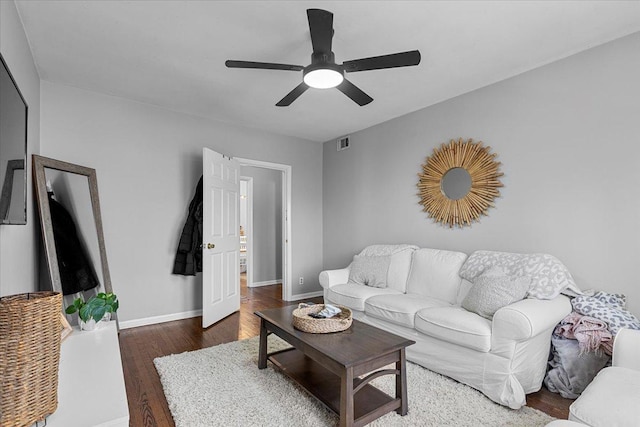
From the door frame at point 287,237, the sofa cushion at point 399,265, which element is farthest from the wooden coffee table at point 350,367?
the door frame at point 287,237

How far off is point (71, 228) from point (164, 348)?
1.38 m

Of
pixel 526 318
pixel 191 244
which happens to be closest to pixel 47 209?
pixel 191 244

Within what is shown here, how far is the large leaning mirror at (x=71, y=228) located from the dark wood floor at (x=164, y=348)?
65cm

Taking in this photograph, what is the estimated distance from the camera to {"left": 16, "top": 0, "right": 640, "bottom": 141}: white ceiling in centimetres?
207

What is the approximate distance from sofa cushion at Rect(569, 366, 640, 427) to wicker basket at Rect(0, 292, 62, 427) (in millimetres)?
1891

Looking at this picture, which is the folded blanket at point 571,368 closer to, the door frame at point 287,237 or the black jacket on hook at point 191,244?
the door frame at point 287,237

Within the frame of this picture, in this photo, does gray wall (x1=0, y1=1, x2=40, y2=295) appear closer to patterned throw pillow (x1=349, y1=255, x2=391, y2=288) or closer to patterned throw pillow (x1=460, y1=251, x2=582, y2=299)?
patterned throw pillow (x1=349, y1=255, x2=391, y2=288)

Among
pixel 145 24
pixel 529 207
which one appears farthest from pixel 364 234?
pixel 145 24

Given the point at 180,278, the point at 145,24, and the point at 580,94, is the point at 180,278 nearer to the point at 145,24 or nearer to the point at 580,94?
the point at 145,24

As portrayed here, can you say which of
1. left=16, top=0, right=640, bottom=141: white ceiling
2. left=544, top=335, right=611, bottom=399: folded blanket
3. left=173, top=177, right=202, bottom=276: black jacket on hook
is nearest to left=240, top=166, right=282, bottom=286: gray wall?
left=173, top=177, right=202, bottom=276: black jacket on hook

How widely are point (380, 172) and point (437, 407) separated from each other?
9.33ft

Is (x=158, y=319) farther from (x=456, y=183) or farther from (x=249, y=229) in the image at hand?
(x=456, y=183)

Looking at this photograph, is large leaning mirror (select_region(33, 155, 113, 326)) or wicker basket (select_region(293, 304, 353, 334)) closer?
wicker basket (select_region(293, 304, 353, 334))

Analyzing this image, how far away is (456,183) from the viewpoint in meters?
3.42
